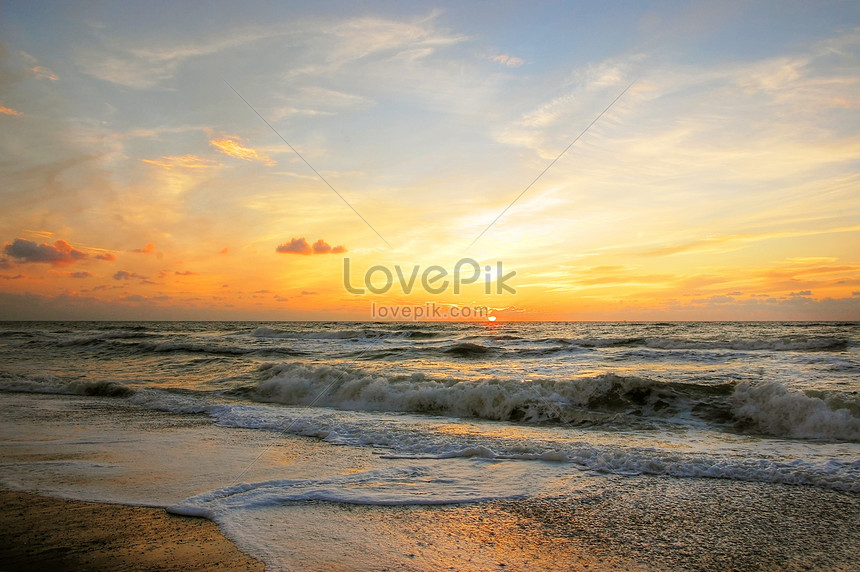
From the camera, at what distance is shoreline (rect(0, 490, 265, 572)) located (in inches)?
153

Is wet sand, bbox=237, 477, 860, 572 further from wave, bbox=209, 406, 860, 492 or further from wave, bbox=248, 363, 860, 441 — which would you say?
wave, bbox=248, 363, 860, 441

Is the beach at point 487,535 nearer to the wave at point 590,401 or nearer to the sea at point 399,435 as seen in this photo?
the sea at point 399,435

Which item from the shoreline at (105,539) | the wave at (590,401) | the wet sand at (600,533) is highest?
the shoreline at (105,539)

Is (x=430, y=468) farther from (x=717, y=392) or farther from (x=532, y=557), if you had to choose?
(x=717, y=392)

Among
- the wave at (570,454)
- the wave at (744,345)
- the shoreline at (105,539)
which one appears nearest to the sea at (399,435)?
the wave at (570,454)

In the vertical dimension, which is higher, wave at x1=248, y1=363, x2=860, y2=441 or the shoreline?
the shoreline

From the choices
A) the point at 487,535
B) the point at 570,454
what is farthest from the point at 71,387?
the point at 487,535

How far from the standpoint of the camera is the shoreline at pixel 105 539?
3877mm

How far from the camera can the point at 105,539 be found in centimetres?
431

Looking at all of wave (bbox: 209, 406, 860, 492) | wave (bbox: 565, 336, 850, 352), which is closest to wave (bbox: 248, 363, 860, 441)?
wave (bbox: 209, 406, 860, 492)

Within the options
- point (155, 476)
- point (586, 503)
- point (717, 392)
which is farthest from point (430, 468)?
point (717, 392)

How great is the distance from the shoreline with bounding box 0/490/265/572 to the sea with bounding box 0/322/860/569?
217mm

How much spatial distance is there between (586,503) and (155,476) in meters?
5.03

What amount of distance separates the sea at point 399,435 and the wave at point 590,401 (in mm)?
47
